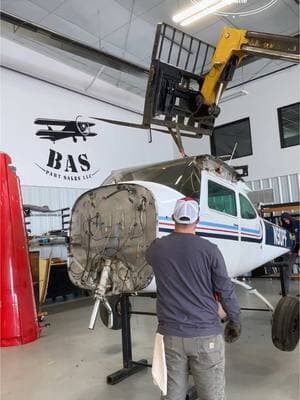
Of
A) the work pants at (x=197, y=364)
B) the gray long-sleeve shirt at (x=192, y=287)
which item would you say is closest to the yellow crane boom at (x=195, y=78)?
the gray long-sleeve shirt at (x=192, y=287)

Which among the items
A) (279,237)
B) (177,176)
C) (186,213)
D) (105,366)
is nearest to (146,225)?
(177,176)

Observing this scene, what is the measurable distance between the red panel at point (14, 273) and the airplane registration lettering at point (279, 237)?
11.6ft

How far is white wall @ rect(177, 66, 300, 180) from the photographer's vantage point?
10048mm

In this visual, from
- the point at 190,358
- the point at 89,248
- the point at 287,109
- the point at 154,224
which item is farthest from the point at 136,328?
the point at 287,109

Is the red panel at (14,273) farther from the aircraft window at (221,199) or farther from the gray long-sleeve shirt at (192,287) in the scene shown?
the gray long-sleeve shirt at (192,287)

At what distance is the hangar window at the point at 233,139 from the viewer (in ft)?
36.6

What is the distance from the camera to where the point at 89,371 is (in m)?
3.85

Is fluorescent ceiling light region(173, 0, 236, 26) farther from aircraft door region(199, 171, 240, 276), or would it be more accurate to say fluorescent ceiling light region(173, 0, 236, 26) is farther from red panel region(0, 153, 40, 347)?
red panel region(0, 153, 40, 347)

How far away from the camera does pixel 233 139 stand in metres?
11.6

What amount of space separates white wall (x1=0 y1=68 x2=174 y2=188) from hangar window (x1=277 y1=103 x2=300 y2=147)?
4.20 m

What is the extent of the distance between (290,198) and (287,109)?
8.14ft

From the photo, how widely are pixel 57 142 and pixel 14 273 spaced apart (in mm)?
4958

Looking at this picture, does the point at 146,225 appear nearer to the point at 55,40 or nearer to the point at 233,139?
the point at 55,40

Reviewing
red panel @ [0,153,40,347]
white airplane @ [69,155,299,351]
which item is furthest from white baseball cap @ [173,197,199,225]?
red panel @ [0,153,40,347]
